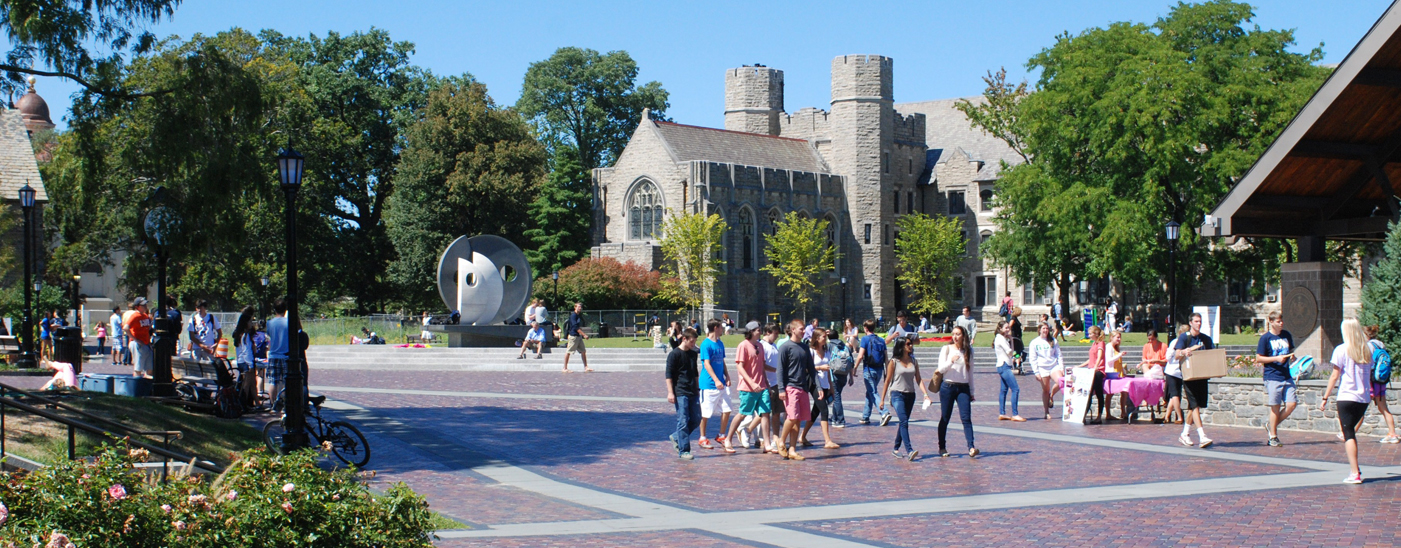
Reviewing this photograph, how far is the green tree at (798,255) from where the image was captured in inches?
2463

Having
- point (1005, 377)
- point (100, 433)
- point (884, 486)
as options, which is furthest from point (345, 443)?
point (1005, 377)

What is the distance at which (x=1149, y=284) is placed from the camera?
5584cm

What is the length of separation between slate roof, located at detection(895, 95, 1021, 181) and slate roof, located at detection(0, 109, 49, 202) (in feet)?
141

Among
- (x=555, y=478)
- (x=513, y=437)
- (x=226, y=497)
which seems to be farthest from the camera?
(x=513, y=437)

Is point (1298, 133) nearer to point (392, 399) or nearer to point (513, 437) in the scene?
point (513, 437)

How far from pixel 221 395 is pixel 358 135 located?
4637cm

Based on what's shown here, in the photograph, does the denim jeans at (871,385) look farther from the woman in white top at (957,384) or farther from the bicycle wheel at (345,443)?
the bicycle wheel at (345,443)

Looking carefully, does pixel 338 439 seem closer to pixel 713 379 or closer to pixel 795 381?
pixel 713 379

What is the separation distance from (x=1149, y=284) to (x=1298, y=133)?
39.8m

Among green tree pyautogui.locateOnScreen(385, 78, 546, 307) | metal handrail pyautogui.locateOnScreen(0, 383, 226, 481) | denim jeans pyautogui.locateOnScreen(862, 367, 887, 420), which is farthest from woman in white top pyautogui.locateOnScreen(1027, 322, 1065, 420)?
green tree pyautogui.locateOnScreen(385, 78, 546, 307)

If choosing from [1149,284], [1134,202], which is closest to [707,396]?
[1134,202]

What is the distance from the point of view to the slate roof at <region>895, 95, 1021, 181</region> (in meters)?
68.1

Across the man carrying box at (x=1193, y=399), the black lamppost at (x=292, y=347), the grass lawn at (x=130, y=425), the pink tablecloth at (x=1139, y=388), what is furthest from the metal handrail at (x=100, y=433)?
the pink tablecloth at (x=1139, y=388)

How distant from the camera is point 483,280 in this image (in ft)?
122
